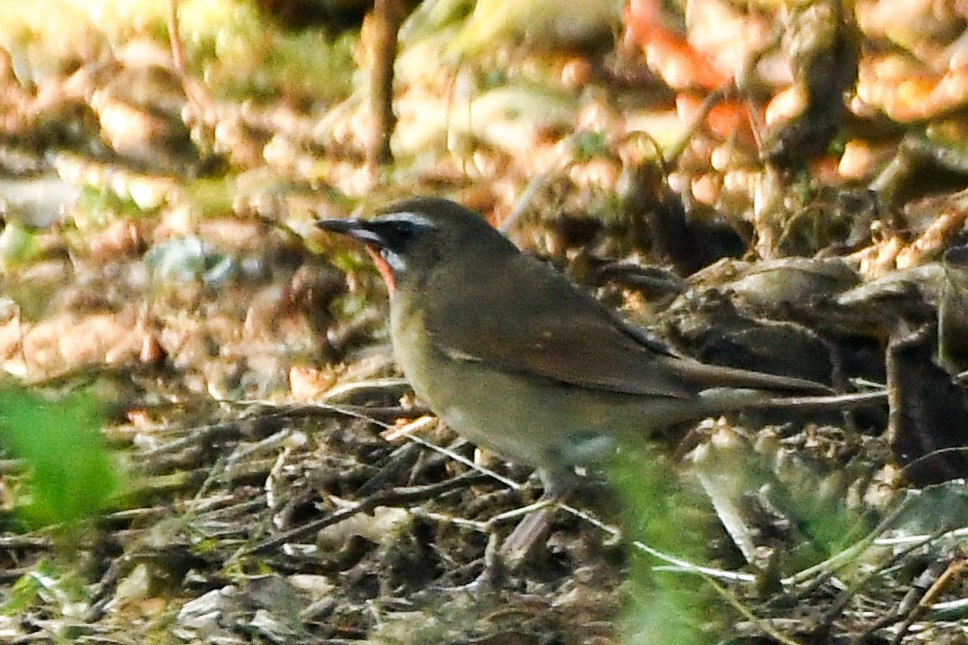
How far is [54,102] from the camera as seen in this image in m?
9.53

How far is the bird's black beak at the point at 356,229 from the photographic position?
5199 mm

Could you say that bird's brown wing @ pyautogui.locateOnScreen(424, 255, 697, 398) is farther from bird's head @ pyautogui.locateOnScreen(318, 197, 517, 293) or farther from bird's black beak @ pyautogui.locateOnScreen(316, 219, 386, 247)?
bird's black beak @ pyautogui.locateOnScreen(316, 219, 386, 247)

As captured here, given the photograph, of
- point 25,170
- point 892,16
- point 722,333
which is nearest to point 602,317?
point 722,333

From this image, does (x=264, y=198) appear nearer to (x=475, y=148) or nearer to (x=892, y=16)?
(x=475, y=148)

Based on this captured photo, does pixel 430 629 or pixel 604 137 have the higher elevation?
pixel 604 137

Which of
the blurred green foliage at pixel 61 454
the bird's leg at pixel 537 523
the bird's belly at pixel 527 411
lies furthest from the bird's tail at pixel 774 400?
the blurred green foliage at pixel 61 454

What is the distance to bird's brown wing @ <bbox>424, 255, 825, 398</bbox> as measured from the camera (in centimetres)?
468

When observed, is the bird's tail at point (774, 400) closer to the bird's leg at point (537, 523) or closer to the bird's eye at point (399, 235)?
the bird's leg at point (537, 523)

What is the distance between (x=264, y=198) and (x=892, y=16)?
316 cm

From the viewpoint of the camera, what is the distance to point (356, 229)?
17.4 ft

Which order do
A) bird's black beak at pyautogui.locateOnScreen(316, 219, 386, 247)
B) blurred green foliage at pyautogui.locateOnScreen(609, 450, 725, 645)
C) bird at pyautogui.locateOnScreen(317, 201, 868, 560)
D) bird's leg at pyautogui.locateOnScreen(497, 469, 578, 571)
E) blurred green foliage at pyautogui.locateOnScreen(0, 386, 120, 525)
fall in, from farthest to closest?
bird's black beak at pyautogui.locateOnScreen(316, 219, 386, 247) → bird at pyautogui.locateOnScreen(317, 201, 868, 560) → bird's leg at pyautogui.locateOnScreen(497, 469, 578, 571) → blurred green foliage at pyautogui.locateOnScreen(609, 450, 725, 645) → blurred green foliage at pyautogui.locateOnScreen(0, 386, 120, 525)

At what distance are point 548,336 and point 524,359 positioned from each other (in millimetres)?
106

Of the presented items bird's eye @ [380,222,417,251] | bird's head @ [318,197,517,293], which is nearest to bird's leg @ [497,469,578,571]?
bird's head @ [318,197,517,293]

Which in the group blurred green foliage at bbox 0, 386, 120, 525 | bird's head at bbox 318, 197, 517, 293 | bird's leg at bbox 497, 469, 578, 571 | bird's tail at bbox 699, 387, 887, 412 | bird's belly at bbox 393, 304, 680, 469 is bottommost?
bird's leg at bbox 497, 469, 578, 571
